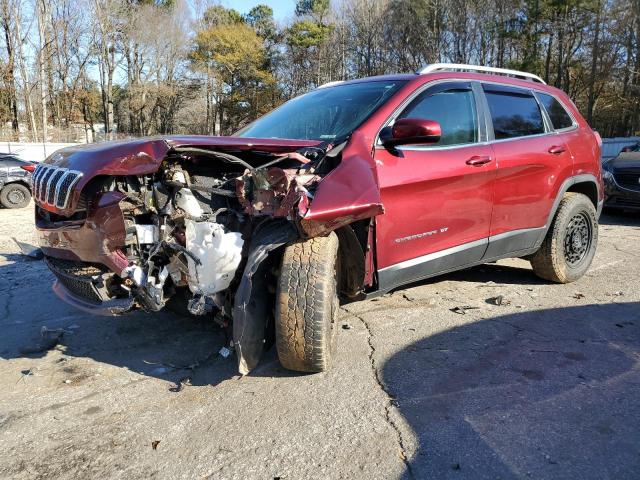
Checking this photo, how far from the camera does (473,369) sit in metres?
3.24

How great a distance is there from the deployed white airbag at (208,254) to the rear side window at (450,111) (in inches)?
61.6

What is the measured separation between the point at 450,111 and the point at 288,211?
1.88 meters

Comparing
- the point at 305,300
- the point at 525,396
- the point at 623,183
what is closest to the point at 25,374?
the point at 305,300

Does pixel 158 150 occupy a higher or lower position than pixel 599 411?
higher

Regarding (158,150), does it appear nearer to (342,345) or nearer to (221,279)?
(221,279)

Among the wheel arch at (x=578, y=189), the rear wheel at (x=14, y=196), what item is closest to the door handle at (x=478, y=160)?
the wheel arch at (x=578, y=189)

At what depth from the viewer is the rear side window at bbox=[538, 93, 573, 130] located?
4848 mm

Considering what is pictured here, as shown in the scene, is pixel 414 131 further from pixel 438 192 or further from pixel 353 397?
pixel 353 397

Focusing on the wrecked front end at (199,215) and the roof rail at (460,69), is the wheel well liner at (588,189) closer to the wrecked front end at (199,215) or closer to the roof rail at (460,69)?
the roof rail at (460,69)

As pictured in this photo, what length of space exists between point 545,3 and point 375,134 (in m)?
37.8

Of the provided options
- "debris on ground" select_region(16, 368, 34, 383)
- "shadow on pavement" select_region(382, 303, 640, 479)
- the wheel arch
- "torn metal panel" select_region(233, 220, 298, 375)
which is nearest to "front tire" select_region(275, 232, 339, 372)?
"torn metal panel" select_region(233, 220, 298, 375)

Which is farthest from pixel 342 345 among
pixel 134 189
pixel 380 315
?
pixel 134 189

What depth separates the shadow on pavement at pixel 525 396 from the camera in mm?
2320

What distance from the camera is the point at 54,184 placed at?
3.03 metres
